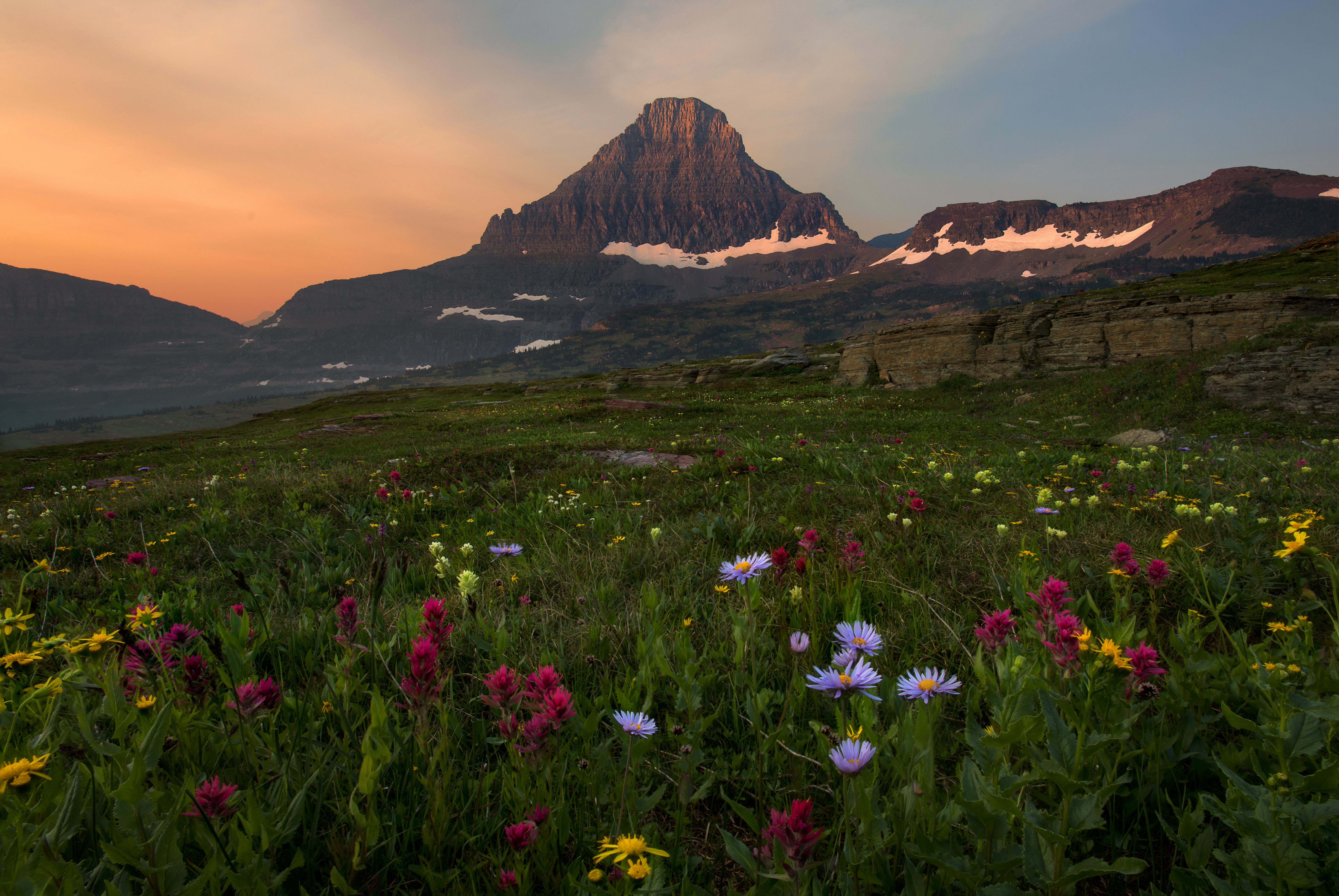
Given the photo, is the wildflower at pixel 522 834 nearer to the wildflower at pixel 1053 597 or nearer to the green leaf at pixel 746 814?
the green leaf at pixel 746 814

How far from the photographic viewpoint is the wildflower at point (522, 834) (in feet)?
4.10

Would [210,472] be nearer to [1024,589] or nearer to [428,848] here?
[428,848]

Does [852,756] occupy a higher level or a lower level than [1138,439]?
higher

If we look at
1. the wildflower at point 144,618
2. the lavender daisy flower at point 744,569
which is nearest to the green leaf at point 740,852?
the lavender daisy flower at point 744,569

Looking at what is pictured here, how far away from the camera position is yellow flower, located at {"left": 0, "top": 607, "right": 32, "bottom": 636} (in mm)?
2094

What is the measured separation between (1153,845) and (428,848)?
6.64 ft

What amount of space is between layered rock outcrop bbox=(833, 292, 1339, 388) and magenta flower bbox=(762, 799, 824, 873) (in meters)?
31.8

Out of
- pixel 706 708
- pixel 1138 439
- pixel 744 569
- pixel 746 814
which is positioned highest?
pixel 744 569

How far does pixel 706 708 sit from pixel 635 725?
862 mm

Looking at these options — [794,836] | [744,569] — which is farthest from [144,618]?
[794,836]

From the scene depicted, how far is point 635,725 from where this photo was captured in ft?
4.87

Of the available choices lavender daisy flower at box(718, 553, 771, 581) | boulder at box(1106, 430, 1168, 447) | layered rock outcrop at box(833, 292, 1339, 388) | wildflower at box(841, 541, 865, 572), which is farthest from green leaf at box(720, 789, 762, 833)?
layered rock outcrop at box(833, 292, 1339, 388)

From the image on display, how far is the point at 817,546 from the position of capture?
11.5 feet

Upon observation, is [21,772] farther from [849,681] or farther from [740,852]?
[849,681]
